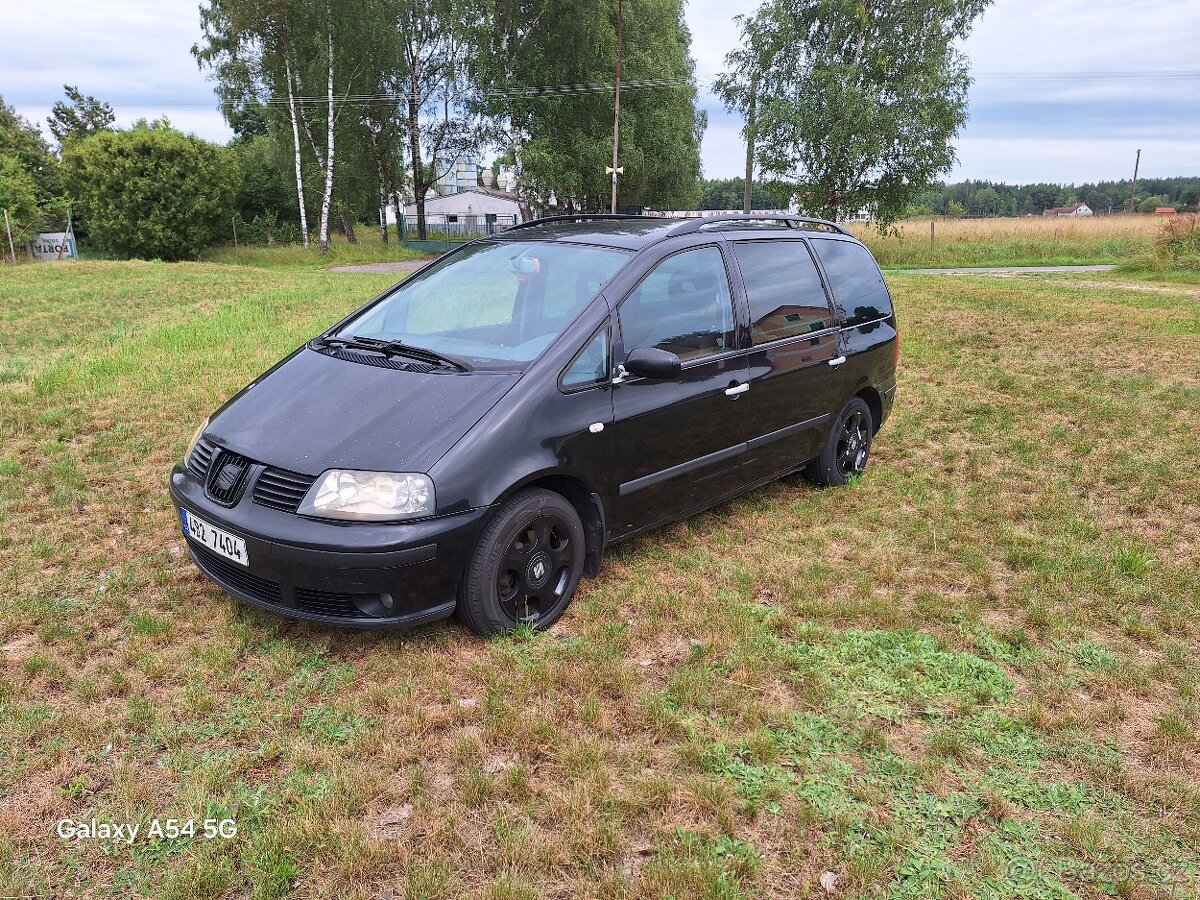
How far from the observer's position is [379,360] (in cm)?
377

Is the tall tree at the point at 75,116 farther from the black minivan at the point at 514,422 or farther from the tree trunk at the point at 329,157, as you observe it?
the black minivan at the point at 514,422

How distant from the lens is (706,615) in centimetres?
372

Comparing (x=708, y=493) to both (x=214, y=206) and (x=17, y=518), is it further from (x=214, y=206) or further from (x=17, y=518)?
(x=214, y=206)

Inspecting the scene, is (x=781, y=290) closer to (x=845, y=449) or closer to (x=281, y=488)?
(x=845, y=449)

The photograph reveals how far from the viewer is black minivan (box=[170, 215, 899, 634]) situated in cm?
312

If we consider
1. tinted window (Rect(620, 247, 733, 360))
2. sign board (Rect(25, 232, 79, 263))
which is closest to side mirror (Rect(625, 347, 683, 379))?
tinted window (Rect(620, 247, 733, 360))

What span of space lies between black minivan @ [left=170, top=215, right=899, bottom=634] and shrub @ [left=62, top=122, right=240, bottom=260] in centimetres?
3354

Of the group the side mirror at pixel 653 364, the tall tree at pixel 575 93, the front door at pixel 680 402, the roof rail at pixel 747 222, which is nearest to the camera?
the side mirror at pixel 653 364

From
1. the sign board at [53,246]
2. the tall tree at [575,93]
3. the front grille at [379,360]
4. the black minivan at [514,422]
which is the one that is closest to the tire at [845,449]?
the black minivan at [514,422]

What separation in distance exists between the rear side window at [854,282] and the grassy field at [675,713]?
3.97ft

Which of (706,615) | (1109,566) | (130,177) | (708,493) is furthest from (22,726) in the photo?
(130,177)

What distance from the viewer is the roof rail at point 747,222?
14.5 ft

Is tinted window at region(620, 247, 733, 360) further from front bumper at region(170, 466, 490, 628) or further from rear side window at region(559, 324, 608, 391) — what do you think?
front bumper at region(170, 466, 490, 628)

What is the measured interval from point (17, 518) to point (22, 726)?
93.0 inches
